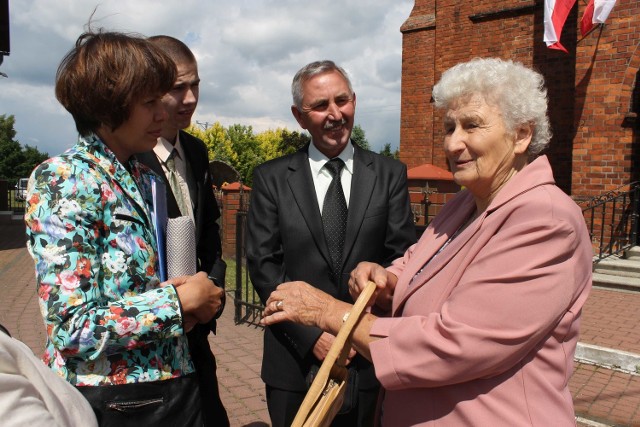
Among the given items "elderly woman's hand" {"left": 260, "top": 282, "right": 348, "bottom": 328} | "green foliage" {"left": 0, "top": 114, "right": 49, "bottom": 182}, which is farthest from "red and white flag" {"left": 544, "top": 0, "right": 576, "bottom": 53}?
"green foliage" {"left": 0, "top": 114, "right": 49, "bottom": 182}

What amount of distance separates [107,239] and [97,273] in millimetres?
106

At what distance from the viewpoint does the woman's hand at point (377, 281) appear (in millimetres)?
1977

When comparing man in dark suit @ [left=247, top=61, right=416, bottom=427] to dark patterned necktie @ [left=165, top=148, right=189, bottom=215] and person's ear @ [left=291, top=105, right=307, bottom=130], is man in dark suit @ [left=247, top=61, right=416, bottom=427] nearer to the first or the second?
person's ear @ [left=291, top=105, right=307, bottom=130]

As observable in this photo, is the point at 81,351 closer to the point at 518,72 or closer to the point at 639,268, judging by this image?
the point at 518,72

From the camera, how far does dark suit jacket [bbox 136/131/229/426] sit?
224 centimetres

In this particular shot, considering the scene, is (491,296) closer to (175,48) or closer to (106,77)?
(106,77)

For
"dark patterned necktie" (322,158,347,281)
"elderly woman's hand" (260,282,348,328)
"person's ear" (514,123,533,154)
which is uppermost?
"person's ear" (514,123,533,154)

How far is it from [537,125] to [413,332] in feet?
2.69

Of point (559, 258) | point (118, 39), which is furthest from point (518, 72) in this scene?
point (118, 39)

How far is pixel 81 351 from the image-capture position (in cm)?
148

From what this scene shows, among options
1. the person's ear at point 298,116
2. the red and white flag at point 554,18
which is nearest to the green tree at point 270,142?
the red and white flag at point 554,18

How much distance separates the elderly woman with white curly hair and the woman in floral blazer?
44cm

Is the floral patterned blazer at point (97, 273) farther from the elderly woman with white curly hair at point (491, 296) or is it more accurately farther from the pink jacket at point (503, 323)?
the pink jacket at point (503, 323)

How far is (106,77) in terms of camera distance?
1589 millimetres
